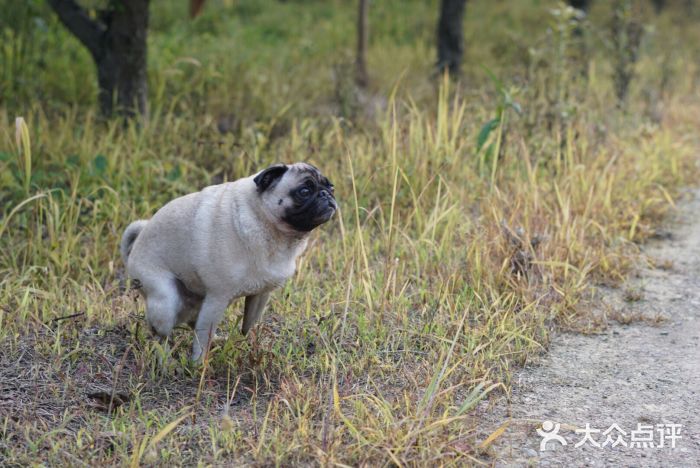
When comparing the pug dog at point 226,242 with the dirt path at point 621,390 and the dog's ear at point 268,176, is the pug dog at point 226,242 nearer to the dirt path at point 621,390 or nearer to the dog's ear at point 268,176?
the dog's ear at point 268,176

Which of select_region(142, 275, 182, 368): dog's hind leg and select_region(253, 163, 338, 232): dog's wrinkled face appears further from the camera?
select_region(142, 275, 182, 368): dog's hind leg

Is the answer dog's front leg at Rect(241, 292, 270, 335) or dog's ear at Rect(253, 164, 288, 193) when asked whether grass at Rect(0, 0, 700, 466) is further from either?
dog's ear at Rect(253, 164, 288, 193)

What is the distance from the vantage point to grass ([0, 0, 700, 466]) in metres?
3.31

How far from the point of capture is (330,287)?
4508 millimetres

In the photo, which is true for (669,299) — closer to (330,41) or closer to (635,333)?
(635,333)

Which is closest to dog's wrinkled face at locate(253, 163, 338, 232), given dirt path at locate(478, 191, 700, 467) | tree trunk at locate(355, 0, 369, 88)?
dirt path at locate(478, 191, 700, 467)

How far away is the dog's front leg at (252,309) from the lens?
3768 mm

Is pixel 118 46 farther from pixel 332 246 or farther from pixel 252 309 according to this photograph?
pixel 252 309

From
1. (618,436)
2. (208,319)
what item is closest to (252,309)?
(208,319)

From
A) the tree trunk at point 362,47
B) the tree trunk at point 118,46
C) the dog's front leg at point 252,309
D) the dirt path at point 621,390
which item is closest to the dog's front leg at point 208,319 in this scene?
the dog's front leg at point 252,309

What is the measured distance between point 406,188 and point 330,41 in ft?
14.8

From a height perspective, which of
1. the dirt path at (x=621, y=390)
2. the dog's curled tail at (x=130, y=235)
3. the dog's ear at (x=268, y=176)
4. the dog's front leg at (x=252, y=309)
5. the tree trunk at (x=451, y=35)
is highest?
the dog's ear at (x=268, y=176)

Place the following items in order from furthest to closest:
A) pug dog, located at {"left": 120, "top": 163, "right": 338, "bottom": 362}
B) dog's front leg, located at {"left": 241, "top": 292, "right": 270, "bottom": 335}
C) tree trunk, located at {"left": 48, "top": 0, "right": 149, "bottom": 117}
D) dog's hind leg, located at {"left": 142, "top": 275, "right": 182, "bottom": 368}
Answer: tree trunk, located at {"left": 48, "top": 0, "right": 149, "bottom": 117}, dog's front leg, located at {"left": 241, "top": 292, "right": 270, "bottom": 335}, dog's hind leg, located at {"left": 142, "top": 275, "right": 182, "bottom": 368}, pug dog, located at {"left": 120, "top": 163, "right": 338, "bottom": 362}

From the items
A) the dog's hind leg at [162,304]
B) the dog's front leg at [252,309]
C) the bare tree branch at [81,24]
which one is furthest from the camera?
the bare tree branch at [81,24]
